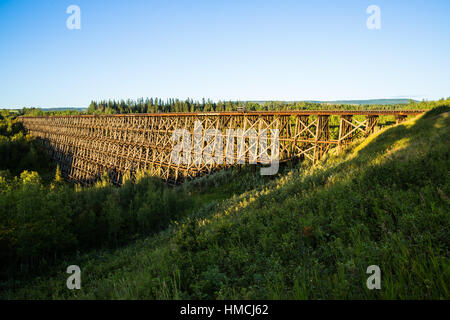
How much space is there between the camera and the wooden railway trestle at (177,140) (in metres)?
15.8

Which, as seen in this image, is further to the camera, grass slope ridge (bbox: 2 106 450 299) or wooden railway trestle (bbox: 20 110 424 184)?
wooden railway trestle (bbox: 20 110 424 184)

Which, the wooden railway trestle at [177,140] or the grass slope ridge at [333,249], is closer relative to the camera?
the grass slope ridge at [333,249]

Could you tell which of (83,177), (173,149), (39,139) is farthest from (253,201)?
(39,139)

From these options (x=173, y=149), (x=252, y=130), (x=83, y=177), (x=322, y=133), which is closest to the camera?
(x=322, y=133)

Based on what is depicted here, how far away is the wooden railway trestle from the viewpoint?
1581 cm

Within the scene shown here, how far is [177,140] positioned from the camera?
23891 millimetres

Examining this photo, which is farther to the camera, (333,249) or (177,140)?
(177,140)

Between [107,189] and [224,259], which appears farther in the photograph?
[107,189]

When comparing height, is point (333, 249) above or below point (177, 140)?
below

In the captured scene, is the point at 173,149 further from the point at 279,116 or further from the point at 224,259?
the point at 224,259

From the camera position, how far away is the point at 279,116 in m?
17.6

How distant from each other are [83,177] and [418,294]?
4115cm
